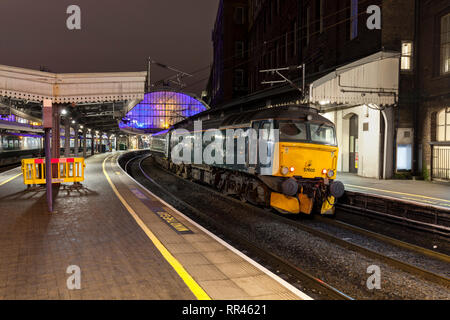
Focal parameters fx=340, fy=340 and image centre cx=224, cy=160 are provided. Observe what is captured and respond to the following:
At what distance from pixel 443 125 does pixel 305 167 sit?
11.9m

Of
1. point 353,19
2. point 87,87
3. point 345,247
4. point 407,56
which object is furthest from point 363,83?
point 87,87

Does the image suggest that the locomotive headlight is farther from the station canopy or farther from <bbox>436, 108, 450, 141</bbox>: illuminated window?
the station canopy

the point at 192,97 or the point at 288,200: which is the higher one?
the point at 192,97

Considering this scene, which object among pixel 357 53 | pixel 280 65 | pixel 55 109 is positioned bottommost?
pixel 55 109

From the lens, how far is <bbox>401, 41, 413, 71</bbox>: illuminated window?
760 inches

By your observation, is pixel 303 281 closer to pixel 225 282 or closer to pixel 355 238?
pixel 225 282

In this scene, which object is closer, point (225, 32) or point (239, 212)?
point (239, 212)

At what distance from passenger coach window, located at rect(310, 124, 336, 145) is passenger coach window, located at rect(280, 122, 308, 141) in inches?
12.8

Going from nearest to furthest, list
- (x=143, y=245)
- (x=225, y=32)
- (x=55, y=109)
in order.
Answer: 1. (x=143, y=245)
2. (x=55, y=109)
3. (x=225, y=32)

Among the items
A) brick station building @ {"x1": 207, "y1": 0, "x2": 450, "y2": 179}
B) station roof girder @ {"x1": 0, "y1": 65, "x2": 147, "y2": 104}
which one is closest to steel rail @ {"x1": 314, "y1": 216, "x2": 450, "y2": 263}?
brick station building @ {"x1": 207, "y1": 0, "x2": 450, "y2": 179}

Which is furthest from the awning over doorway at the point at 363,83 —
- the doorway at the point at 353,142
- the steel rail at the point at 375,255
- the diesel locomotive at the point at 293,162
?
the steel rail at the point at 375,255

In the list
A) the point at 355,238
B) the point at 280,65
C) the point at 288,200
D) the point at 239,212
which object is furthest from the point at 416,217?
the point at 280,65

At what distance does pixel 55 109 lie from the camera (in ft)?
47.9
